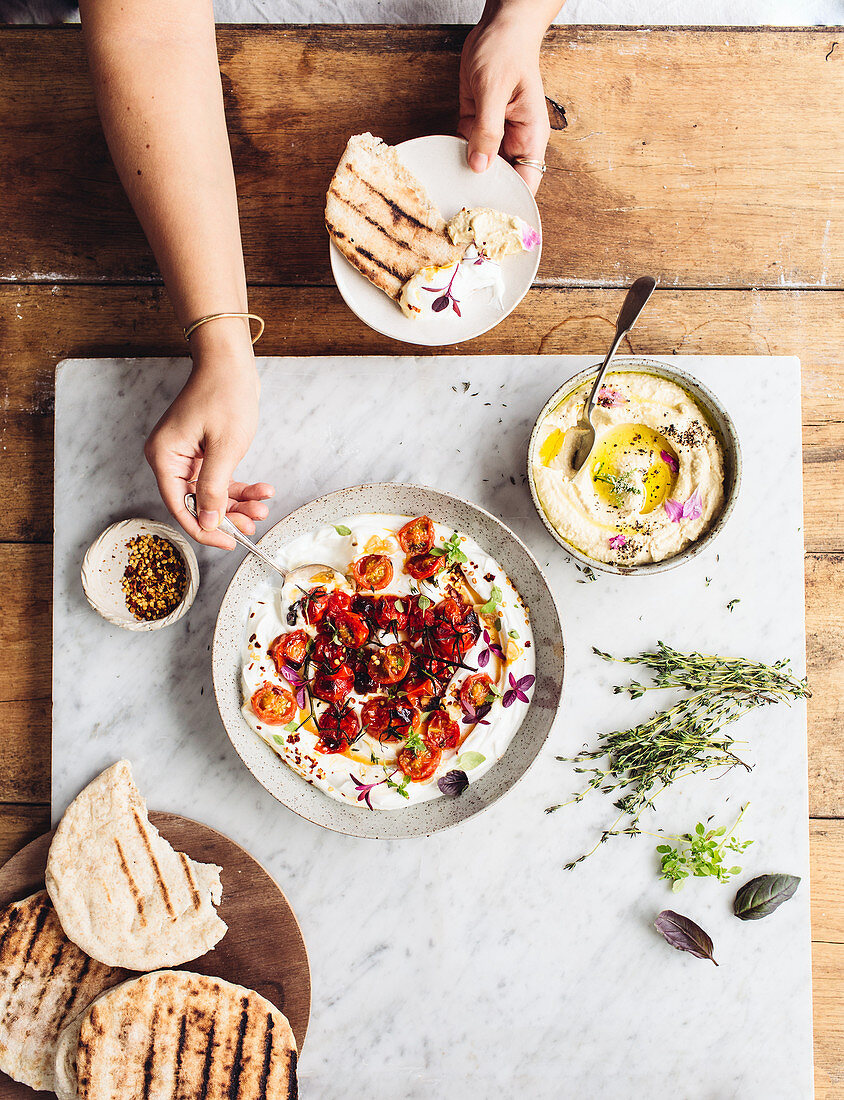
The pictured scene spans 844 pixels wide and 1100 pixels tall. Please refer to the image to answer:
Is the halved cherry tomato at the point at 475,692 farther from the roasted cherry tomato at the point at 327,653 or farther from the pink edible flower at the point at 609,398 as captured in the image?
the pink edible flower at the point at 609,398

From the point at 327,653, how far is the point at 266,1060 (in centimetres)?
105

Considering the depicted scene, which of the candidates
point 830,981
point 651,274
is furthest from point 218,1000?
point 651,274

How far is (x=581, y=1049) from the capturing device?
7.36ft

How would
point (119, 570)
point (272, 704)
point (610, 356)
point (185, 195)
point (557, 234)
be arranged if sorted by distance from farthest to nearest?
point (557, 234) < point (119, 570) < point (272, 704) < point (610, 356) < point (185, 195)

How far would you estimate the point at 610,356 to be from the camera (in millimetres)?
1998

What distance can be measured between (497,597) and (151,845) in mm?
1120

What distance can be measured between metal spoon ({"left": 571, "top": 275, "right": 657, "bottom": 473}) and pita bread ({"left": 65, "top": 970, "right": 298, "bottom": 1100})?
5.34 feet

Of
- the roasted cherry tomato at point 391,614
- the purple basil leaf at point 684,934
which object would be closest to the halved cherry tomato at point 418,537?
the roasted cherry tomato at point 391,614

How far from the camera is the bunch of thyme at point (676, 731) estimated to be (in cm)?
222

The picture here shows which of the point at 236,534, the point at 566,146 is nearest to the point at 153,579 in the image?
the point at 236,534

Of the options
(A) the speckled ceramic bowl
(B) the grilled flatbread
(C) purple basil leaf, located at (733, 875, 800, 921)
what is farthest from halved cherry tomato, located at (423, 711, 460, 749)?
(B) the grilled flatbread

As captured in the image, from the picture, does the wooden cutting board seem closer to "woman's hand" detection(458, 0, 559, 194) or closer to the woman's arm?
the woman's arm

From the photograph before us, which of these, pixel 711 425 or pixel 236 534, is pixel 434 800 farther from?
pixel 711 425

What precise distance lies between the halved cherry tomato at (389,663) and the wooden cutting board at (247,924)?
0.62 meters
